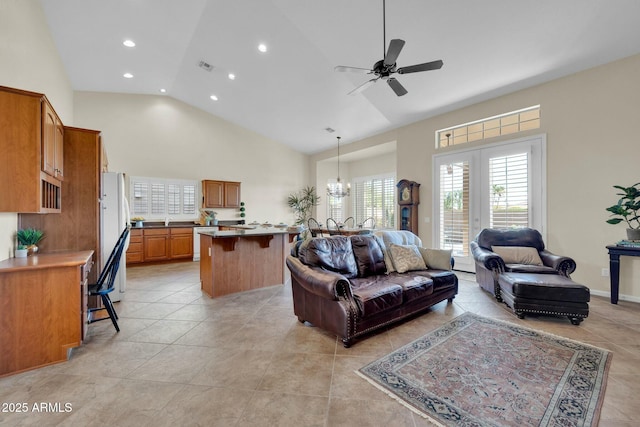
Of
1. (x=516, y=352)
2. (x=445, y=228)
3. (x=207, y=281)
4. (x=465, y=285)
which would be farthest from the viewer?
(x=445, y=228)

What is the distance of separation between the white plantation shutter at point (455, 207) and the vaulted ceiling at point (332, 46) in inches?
51.3

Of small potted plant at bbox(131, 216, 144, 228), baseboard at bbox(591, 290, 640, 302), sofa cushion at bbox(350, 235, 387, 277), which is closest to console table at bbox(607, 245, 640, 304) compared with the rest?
baseboard at bbox(591, 290, 640, 302)

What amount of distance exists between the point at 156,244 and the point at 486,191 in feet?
23.8

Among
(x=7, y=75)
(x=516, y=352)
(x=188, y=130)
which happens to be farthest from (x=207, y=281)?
(x=188, y=130)

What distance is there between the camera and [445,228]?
18.7ft

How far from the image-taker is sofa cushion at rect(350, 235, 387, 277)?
3.34 meters

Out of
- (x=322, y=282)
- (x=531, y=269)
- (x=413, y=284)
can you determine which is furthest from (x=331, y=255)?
(x=531, y=269)

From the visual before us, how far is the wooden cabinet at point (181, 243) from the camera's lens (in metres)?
6.68

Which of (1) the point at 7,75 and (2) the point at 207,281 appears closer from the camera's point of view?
(1) the point at 7,75

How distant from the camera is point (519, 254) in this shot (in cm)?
390

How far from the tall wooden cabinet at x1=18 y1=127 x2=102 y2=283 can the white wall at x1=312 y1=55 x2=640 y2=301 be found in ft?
21.1

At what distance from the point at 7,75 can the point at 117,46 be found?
3.02 m

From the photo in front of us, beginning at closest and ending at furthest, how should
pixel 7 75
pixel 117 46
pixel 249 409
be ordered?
pixel 249 409 → pixel 7 75 → pixel 117 46

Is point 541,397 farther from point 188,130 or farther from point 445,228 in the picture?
point 188,130
